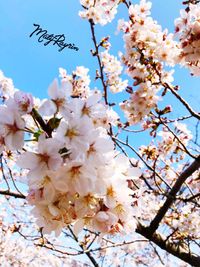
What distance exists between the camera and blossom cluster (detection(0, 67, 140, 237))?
111 centimetres

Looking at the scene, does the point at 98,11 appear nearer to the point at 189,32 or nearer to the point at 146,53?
the point at 146,53

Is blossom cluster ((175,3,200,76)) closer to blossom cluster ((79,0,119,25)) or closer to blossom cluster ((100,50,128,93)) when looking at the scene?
blossom cluster ((79,0,119,25))

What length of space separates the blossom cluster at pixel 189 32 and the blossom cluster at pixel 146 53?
37cm

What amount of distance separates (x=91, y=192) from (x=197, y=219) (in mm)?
4030

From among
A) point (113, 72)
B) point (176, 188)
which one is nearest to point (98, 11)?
point (113, 72)

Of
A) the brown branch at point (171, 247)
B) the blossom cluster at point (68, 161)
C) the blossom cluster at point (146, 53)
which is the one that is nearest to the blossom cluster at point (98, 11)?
the blossom cluster at point (146, 53)

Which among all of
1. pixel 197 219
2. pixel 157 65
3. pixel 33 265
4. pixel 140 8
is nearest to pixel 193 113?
pixel 157 65

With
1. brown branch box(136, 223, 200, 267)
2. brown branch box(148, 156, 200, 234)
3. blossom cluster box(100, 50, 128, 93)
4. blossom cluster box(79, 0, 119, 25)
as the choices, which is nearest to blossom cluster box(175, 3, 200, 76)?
brown branch box(148, 156, 200, 234)

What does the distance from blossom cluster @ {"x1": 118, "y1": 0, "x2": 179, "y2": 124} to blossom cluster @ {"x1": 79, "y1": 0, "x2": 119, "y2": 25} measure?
75cm

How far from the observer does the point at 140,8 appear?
139 inches

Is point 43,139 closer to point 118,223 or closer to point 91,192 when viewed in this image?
point 91,192

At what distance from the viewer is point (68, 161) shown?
1.11 metres

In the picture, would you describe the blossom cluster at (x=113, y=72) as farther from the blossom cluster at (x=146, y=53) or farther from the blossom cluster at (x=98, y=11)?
the blossom cluster at (x=146, y=53)

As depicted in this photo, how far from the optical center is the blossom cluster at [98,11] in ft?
13.7
